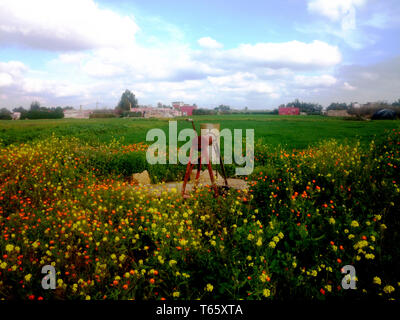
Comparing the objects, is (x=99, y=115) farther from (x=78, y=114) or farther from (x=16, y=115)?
(x=16, y=115)

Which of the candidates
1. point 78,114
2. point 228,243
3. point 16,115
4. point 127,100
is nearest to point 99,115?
point 78,114

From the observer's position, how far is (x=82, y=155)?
9.82m

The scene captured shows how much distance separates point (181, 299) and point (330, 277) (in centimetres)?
191

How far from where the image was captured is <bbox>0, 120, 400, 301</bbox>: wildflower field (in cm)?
304

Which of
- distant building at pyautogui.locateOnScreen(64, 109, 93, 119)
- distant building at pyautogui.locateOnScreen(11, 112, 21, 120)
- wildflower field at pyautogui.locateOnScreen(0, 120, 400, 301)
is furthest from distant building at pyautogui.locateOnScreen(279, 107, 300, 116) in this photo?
distant building at pyautogui.locateOnScreen(11, 112, 21, 120)

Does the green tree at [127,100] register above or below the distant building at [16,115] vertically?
above

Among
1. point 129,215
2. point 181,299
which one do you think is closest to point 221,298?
point 181,299

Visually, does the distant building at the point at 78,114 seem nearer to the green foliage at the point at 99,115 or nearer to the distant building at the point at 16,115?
the green foliage at the point at 99,115

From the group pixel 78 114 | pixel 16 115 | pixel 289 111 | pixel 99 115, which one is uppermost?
pixel 289 111

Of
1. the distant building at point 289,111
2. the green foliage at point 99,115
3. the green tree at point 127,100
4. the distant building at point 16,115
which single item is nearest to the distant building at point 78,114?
the green foliage at point 99,115

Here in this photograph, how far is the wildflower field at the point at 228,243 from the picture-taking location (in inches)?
120

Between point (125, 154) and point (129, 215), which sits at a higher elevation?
point (125, 154)

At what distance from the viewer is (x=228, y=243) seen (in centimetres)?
392
